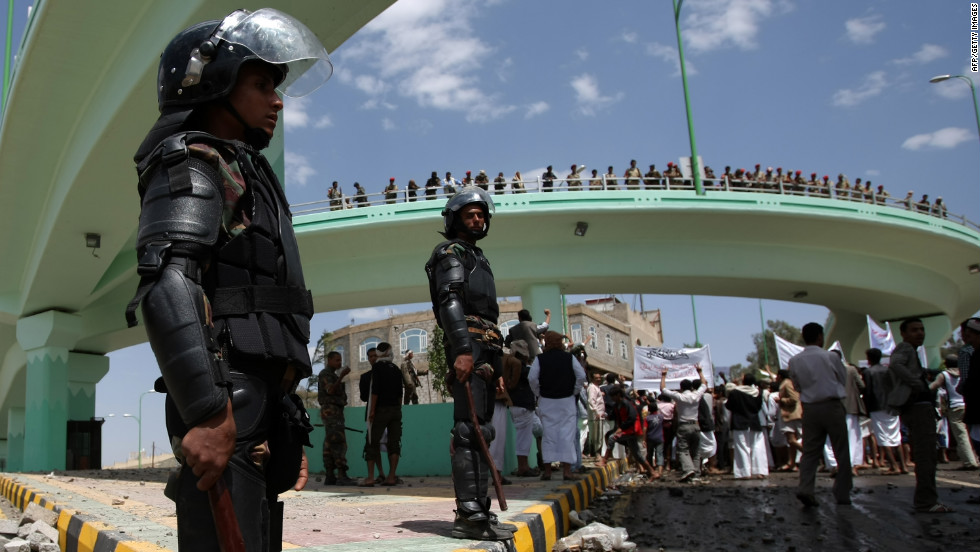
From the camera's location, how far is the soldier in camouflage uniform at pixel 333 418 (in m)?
9.61

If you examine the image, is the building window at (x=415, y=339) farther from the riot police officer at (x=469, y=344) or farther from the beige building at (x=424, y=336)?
the riot police officer at (x=469, y=344)

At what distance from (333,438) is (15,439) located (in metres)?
24.4

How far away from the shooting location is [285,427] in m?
2.17

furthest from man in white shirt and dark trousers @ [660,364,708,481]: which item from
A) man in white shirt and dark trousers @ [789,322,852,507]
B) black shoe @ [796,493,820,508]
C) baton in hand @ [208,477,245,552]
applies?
baton in hand @ [208,477,245,552]

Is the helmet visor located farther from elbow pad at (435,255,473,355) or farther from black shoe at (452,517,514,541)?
black shoe at (452,517,514,541)

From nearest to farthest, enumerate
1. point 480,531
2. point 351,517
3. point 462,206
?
point 480,531
point 462,206
point 351,517

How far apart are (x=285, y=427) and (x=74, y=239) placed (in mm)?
13095

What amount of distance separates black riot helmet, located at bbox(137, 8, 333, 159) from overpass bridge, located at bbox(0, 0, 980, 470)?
10.5 metres

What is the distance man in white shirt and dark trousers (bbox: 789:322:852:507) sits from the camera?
7055 mm

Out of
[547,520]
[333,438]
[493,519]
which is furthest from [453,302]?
[333,438]

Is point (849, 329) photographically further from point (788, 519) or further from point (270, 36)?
point (270, 36)

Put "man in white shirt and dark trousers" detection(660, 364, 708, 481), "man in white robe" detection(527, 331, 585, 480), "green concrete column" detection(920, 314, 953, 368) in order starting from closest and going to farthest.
Result: "man in white robe" detection(527, 331, 585, 480) < "man in white shirt and dark trousers" detection(660, 364, 708, 481) < "green concrete column" detection(920, 314, 953, 368)

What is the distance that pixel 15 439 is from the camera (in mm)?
28062

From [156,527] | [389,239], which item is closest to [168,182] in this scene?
[156,527]
